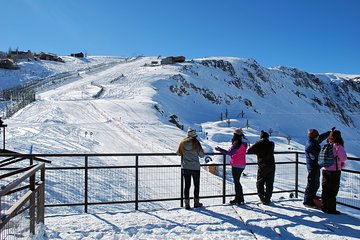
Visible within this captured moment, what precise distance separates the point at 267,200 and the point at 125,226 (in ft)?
10.9

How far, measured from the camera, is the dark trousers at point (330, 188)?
6836 mm

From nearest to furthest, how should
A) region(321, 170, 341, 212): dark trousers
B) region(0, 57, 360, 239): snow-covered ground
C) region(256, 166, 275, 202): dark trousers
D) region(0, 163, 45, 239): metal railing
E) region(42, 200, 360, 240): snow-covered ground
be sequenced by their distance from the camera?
region(0, 163, 45, 239): metal railing → region(42, 200, 360, 240): snow-covered ground → region(0, 57, 360, 239): snow-covered ground → region(321, 170, 341, 212): dark trousers → region(256, 166, 275, 202): dark trousers

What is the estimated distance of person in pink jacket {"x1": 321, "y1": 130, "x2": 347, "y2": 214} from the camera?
675cm

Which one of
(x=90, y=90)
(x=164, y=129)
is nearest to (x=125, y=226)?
(x=164, y=129)

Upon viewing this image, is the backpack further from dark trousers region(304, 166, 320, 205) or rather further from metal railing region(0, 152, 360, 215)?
metal railing region(0, 152, 360, 215)

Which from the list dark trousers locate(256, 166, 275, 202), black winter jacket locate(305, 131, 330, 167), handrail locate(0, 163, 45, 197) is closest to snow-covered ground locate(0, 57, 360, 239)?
dark trousers locate(256, 166, 275, 202)

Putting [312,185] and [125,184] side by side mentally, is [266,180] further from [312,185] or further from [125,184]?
[125,184]

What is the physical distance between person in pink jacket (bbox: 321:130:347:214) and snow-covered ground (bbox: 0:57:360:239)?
0.26m

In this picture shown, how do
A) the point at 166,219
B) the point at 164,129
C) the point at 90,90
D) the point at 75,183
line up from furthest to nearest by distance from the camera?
1. the point at 90,90
2. the point at 164,129
3. the point at 75,183
4. the point at 166,219

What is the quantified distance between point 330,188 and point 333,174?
31 centimetres

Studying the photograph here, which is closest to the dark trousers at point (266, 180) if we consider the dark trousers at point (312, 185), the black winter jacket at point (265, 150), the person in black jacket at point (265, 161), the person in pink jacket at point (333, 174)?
the person in black jacket at point (265, 161)

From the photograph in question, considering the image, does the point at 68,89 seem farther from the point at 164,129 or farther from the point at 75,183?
the point at 75,183

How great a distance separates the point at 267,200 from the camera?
25.1ft

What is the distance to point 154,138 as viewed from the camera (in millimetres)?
21812
